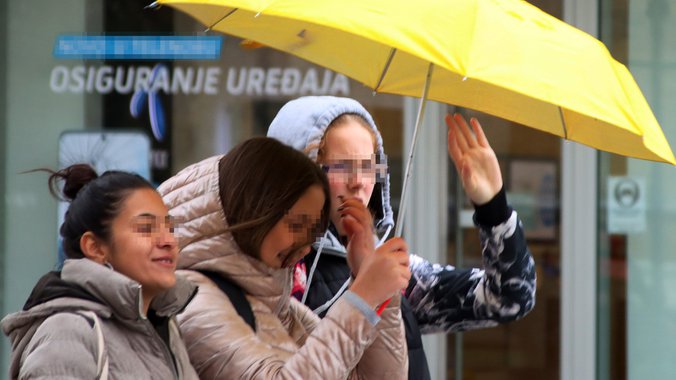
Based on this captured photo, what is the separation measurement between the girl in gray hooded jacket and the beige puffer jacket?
84mm

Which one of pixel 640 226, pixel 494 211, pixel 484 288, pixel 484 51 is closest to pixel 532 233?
pixel 640 226

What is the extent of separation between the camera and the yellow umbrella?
2.17m

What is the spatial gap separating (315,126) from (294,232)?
46 cm

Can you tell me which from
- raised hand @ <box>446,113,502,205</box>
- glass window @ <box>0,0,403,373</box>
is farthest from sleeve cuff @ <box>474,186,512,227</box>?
glass window @ <box>0,0,403,373</box>

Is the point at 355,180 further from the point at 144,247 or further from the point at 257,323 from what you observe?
the point at 144,247

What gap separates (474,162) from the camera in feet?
9.02

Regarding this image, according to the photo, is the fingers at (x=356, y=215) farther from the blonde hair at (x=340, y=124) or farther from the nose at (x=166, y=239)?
the nose at (x=166, y=239)

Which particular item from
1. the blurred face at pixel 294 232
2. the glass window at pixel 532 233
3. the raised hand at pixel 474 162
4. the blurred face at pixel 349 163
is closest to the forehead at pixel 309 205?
the blurred face at pixel 294 232

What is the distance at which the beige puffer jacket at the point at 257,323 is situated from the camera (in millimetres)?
2266

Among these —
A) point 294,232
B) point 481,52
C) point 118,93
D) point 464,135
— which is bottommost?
point 294,232

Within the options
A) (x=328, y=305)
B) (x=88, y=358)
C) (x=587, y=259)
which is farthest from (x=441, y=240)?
(x=88, y=358)

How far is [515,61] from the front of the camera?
2215 millimetres

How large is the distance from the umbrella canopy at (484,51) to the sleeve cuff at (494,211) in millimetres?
202

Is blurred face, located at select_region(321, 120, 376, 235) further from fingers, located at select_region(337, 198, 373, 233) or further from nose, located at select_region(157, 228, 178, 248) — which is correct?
nose, located at select_region(157, 228, 178, 248)
